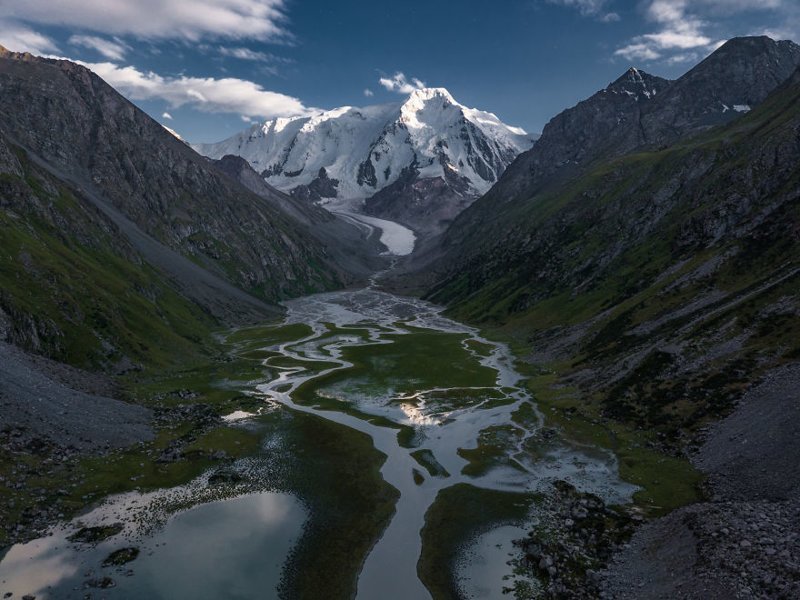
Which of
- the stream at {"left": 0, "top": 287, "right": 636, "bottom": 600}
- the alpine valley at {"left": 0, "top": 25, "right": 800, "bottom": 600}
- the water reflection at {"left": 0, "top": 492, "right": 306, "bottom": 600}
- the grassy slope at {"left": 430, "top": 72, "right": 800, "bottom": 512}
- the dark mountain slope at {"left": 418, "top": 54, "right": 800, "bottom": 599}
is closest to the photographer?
the water reflection at {"left": 0, "top": 492, "right": 306, "bottom": 600}

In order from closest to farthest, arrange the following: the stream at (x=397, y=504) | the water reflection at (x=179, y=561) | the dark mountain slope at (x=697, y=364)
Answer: the water reflection at (x=179, y=561), the dark mountain slope at (x=697, y=364), the stream at (x=397, y=504)

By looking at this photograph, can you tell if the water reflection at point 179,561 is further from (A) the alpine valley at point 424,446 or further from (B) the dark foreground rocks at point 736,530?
(B) the dark foreground rocks at point 736,530

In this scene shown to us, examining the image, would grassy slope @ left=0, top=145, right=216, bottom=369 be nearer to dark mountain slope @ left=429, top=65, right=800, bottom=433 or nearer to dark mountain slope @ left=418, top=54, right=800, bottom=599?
dark mountain slope @ left=418, top=54, right=800, bottom=599

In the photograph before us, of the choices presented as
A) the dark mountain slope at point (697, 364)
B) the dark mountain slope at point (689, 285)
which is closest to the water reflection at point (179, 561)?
the dark mountain slope at point (697, 364)

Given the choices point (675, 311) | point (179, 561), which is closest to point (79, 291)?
point (179, 561)

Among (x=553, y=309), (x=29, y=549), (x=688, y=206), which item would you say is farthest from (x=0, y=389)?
(x=688, y=206)

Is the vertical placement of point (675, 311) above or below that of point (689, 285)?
below

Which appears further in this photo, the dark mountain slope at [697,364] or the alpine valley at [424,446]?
the alpine valley at [424,446]

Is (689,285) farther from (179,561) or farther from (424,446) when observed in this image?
(179,561)

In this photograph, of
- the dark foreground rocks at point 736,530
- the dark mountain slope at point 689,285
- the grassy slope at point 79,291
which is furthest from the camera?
the grassy slope at point 79,291

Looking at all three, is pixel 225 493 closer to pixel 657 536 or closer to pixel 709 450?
pixel 657 536

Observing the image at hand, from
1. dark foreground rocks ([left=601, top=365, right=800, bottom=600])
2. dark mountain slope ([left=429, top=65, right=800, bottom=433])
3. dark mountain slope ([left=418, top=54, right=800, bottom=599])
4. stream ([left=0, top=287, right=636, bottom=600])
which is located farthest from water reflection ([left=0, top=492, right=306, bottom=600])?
dark mountain slope ([left=429, top=65, right=800, bottom=433])
